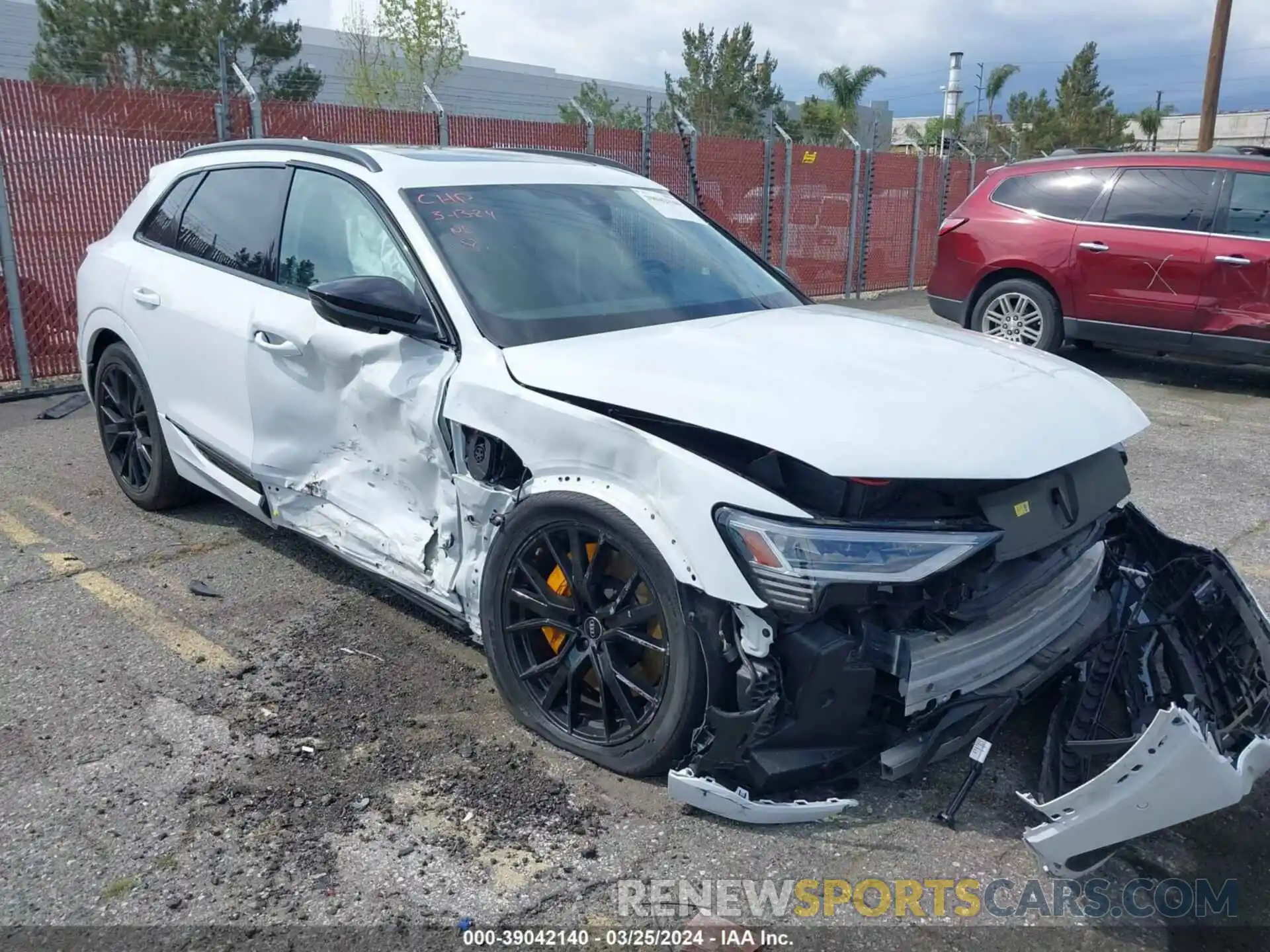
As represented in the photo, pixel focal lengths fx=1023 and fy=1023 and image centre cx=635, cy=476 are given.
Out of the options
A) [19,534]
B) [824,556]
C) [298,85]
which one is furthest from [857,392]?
[298,85]

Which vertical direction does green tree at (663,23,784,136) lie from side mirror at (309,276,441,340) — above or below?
above

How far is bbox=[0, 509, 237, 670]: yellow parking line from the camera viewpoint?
3.74m

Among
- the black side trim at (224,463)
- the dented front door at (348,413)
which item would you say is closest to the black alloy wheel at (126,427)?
the black side trim at (224,463)

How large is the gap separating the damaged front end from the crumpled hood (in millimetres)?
125

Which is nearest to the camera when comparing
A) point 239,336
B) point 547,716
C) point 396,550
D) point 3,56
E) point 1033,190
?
point 547,716

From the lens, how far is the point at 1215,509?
5.58 m

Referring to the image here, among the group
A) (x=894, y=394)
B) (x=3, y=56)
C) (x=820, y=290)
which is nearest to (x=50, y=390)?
(x=894, y=394)

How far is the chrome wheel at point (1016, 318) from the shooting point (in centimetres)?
926

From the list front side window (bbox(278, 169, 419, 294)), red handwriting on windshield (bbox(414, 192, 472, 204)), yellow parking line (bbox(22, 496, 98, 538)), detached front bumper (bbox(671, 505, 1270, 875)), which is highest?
red handwriting on windshield (bbox(414, 192, 472, 204))

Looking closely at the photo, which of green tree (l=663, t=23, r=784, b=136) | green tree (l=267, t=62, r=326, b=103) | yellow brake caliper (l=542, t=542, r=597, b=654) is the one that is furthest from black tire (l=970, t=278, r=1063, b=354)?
green tree (l=663, t=23, r=784, b=136)

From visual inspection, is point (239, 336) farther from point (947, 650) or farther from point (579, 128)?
point (579, 128)

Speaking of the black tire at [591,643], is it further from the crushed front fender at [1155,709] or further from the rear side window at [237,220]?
the rear side window at [237,220]

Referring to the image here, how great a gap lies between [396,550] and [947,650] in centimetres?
182

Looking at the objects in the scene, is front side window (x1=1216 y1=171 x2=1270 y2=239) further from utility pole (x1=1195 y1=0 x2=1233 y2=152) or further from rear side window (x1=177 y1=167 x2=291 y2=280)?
utility pole (x1=1195 y1=0 x2=1233 y2=152)
